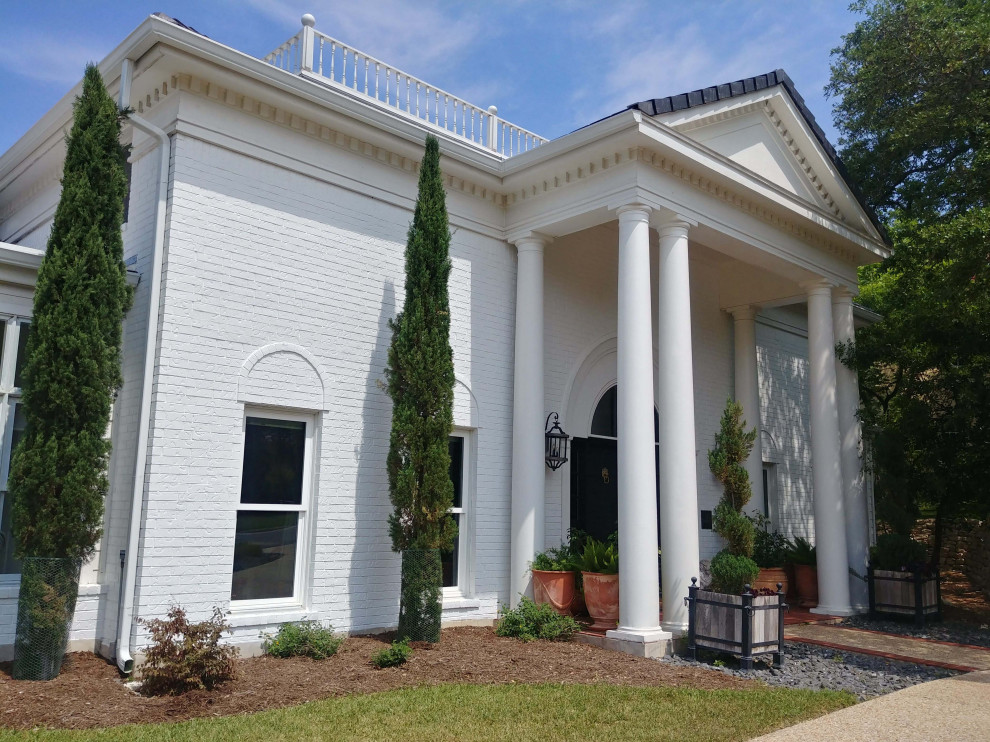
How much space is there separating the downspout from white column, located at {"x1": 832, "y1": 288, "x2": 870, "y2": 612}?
997 cm

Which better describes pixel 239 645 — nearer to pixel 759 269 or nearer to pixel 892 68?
pixel 759 269

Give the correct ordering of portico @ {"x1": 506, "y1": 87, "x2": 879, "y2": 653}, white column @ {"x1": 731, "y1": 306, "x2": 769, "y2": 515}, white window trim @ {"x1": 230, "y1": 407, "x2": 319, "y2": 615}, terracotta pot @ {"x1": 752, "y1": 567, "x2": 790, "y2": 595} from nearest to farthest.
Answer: white window trim @ {"x1": 230, "y1": 407, "x2": 319, "y2": 615}, portico @ {"x1": 506, "y1": 87, "x2": 879, "y2": 653}, terracotta pot @ {"x1": 752, "y1": 567, "x2": 790, "y2": 595}, white column @ {"x1": 731, "y1": 306, "x2": 769, "y2": 515}

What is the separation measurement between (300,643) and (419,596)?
1.27 m

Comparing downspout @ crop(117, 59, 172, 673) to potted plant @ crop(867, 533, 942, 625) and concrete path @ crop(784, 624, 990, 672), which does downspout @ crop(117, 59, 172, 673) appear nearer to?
concrete path @ crop(784, 624, 990, 672)

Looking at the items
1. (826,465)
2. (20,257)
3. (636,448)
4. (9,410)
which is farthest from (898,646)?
(20,257)

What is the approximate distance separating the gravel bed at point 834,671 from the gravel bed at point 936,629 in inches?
83.1

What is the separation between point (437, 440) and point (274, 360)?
192 centimetres

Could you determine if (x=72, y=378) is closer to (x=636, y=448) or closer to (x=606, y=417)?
(x=636, y=448)

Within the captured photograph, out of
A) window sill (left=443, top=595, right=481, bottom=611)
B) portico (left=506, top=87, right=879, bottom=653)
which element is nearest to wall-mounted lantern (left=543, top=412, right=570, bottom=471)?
portico (left=506, top=87, right=879, bottom=653)

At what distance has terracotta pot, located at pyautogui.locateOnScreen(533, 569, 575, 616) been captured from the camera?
1009 centimetres

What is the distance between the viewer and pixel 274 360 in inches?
347

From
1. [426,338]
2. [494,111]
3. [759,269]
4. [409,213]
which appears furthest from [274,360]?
[759,269]

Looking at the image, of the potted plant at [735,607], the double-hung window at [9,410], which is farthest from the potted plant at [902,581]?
the double-hung window at [9,410]

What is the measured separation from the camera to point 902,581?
11.7 m
